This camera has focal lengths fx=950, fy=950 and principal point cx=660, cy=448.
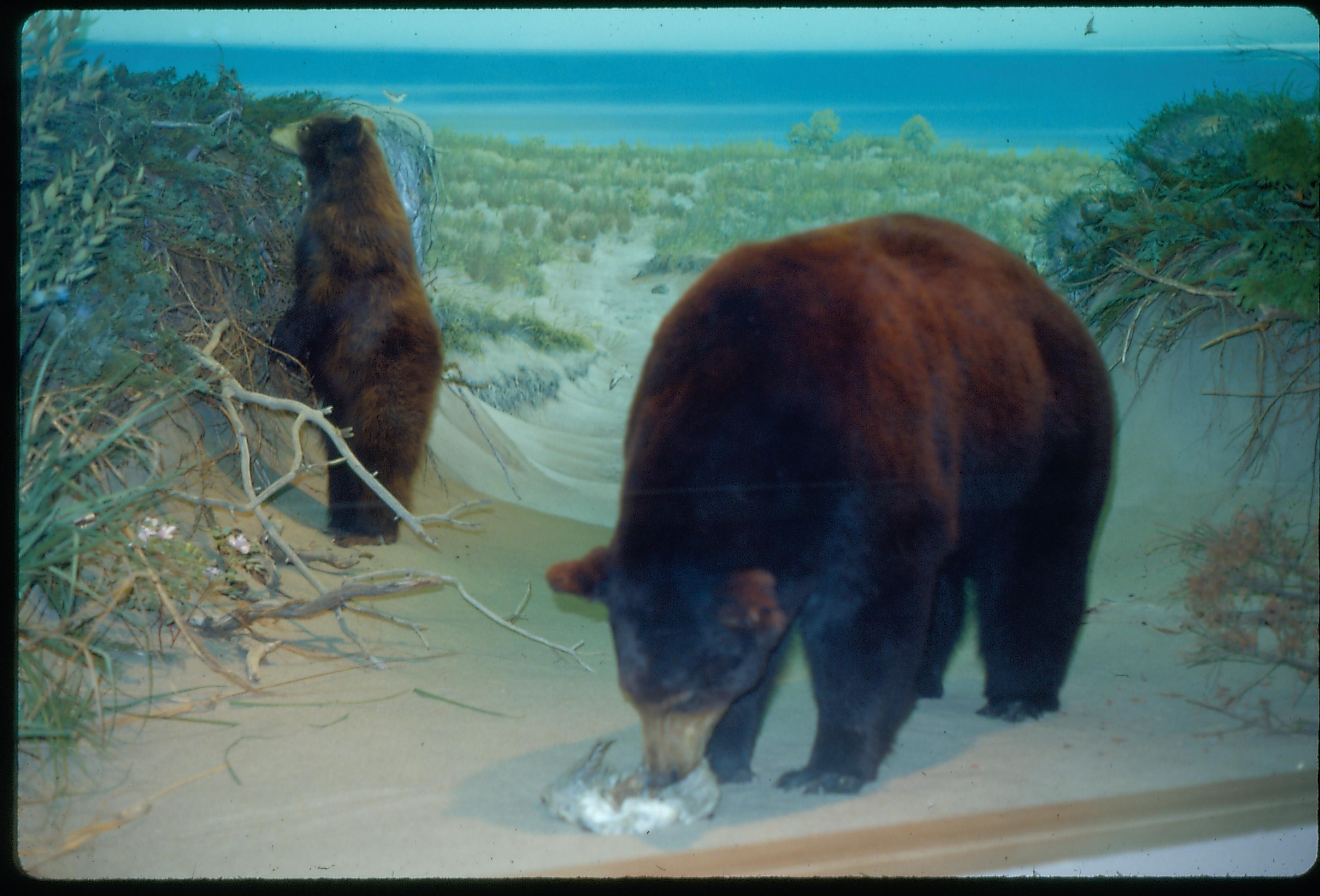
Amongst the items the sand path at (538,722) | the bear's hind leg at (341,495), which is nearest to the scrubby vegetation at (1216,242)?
the sand path at (538,722)

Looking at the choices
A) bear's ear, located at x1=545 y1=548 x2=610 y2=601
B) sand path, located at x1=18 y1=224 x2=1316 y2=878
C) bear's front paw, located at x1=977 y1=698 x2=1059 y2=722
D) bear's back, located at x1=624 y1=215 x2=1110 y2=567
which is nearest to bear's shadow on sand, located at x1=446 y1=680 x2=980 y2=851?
sand path, located at x1=18 y1=224 x2=1316 y2=878

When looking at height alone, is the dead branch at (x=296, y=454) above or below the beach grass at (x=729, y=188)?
below

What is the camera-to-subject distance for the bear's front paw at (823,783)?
129 inches

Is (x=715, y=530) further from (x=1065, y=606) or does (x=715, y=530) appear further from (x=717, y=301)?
(x=1065, y=606)

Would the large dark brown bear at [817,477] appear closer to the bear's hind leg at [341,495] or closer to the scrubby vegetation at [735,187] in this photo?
the scrubby vegetation at [735,187]

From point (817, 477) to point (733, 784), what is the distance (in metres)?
1.18

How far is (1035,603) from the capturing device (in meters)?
4.17

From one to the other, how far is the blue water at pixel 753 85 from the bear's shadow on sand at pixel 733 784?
2450mm

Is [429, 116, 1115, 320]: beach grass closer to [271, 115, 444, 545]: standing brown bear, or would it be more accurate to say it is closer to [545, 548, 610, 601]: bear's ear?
[271, 115, 444, 545]: standing brown bear

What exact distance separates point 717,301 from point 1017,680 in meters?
2.26

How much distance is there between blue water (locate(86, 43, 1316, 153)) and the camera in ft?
12.7

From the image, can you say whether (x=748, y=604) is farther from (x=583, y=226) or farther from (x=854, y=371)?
(x=583, y=226)

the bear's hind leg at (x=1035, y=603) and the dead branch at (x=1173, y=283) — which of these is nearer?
the bear's hind leg at (x=1035, y=603)

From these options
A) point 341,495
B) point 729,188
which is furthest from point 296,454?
point 729,188
